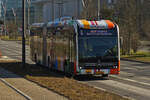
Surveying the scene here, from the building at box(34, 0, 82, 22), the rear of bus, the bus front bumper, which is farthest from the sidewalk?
the building at box(34, 0, 82, 22)

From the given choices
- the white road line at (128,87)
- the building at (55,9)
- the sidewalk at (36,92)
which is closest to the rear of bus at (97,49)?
the white road line at (128,87)

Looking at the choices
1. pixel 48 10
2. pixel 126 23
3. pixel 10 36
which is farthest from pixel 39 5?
pixel 126 23

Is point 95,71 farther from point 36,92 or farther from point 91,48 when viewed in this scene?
point 36,92

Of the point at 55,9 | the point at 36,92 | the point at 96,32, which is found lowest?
the point at 36,92

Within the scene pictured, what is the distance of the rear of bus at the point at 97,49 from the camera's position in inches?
742

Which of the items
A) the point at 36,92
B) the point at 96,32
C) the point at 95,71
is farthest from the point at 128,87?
the point at 36,92

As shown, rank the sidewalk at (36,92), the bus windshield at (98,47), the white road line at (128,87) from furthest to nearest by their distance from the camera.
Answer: the bus windshield at (98,47)
the white road line at (128,87)
the sidewalk at (36,92)

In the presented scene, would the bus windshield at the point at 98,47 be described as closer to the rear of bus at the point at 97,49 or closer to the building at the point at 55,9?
the rear of bus at the point at 97,49

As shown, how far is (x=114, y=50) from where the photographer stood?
63.0ft

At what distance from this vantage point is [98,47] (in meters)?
18.9

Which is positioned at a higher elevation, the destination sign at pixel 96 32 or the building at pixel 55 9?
the building at pixel 55 9

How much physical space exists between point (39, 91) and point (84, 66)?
498 centimetres

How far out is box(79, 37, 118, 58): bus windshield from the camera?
18828 millimetres

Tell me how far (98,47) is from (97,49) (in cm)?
12
